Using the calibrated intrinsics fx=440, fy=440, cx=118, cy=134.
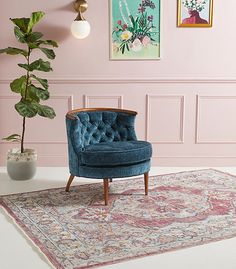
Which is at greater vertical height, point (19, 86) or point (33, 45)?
point (33, 45)

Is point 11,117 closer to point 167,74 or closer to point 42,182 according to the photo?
point 42,182

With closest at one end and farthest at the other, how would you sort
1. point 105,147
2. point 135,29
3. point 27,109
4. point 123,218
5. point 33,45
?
point 123,218
point 105,147
point 27,109
point 33,45
point 135,29

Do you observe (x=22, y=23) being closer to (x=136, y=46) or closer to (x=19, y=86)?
(x=19, y=86)

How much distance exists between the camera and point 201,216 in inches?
126

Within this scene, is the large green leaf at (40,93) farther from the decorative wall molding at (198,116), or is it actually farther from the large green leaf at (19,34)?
the decorative wall molding at (198,116)

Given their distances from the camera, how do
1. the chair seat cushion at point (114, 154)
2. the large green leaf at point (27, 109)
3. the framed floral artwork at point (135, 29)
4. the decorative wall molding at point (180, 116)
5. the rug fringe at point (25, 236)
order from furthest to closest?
the decorative wall molding at point (180, 116)
the framed floral artwork at point (135, 29)
the large green leaf at point (27, 109)
the chair seat cushion at point (114, 154)
the rug fringe at point (25, 236)

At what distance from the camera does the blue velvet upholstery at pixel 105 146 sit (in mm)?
3479

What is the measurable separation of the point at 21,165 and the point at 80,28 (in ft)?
4.91

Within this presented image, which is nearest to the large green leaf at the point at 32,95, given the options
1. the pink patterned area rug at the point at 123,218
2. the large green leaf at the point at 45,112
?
the large green leaf at the point at 45,112

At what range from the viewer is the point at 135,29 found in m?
4.64

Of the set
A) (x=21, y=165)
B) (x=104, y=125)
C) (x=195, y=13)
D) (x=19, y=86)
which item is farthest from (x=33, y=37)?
(x=195, y=13)

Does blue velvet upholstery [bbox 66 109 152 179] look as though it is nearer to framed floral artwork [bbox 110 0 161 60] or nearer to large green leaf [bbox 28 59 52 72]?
large green leaf [bbox 28 59 52 72]

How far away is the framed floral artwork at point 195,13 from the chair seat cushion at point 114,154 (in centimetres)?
171

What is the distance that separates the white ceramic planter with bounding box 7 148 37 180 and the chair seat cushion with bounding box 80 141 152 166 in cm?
85
